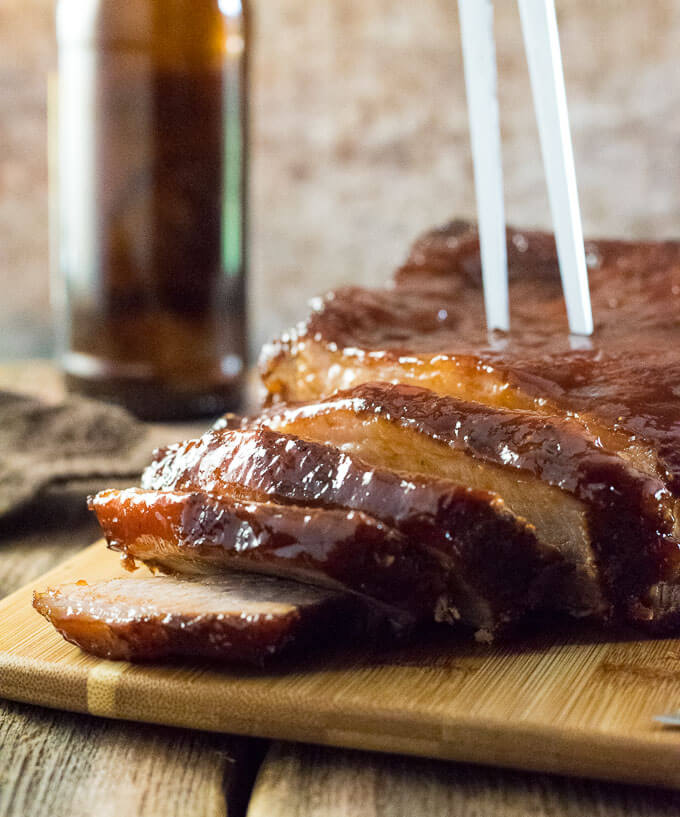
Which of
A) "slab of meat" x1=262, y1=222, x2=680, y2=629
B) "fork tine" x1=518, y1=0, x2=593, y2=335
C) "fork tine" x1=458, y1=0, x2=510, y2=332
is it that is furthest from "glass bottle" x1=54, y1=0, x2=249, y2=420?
"fork tine" x1=518, y1=0, x2=593, y2=335

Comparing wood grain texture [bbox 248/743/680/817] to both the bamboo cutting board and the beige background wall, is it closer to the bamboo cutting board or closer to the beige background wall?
the bamboo cutting board

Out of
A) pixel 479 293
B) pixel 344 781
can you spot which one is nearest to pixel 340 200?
pixel 479 293

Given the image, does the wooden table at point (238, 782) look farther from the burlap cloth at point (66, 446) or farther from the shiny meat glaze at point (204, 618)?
the burlap cloth at point (66, 446)

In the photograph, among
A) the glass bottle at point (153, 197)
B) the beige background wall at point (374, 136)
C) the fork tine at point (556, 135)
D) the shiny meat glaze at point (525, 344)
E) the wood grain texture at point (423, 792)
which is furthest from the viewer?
the beige background wall at point (374, 136)

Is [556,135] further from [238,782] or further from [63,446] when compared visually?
[63,446]

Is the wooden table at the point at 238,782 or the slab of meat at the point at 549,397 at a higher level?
the slab of meat at the point at 549,397

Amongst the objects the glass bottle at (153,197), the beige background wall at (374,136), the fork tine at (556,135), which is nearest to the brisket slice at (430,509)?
the fork tine at (556,135)

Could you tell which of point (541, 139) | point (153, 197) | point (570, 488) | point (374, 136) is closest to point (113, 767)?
point (570, 488)
